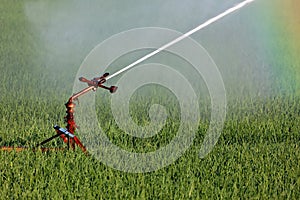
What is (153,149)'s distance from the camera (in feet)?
19.2

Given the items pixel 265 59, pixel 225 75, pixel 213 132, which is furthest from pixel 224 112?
pixel 265 59

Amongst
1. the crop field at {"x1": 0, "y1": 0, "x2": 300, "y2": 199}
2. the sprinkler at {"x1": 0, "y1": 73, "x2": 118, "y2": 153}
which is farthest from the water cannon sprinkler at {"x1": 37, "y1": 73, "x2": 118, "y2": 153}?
the crop field at {"x1": 0, "y1": 0, "x2": 300, "y2": 199}

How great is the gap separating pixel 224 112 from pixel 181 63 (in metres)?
3.83

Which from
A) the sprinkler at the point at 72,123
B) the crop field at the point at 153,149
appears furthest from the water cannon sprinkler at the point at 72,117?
the crop field at the point at 153,149

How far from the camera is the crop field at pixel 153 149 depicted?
4.84 metres

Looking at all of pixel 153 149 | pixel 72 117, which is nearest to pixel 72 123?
pixel 72 117

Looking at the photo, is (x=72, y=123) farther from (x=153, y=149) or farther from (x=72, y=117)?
(x=153, y=149)

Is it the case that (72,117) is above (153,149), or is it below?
above

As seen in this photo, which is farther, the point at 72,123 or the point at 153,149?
the point at 153,149

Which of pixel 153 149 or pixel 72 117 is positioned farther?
pixel 153 149

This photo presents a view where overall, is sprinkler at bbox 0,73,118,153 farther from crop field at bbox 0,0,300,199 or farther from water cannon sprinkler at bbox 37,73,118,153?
crop field at bbox 0,0,300,199

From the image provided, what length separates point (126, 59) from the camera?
1139 centimetres

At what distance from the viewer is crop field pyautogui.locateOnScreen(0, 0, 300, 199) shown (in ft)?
15.9

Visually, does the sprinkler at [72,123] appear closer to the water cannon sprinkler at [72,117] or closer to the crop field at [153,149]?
the water cannon sprinkler at [72,117]
